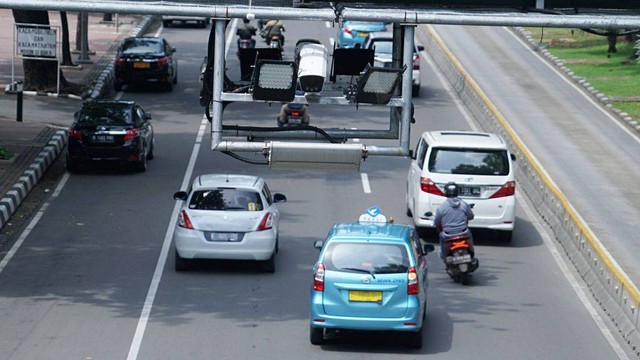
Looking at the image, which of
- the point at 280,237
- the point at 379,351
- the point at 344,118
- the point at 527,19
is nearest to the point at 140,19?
the point at 344,118

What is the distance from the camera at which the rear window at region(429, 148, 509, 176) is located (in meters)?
26.8

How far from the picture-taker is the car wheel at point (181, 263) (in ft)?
79.0

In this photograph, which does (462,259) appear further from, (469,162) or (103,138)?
(103,138)

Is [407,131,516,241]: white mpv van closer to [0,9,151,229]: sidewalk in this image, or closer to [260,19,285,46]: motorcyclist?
[0,9,151,229]: sidewalk

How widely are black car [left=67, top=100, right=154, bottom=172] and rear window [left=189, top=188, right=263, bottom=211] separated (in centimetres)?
819

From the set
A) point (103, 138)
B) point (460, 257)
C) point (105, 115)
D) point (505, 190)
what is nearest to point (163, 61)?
point (105, 115)

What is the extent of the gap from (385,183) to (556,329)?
11607mm

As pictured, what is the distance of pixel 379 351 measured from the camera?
65.1 feet

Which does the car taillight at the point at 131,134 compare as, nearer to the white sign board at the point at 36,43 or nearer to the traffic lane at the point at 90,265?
the traffic lane at the point at 90,265

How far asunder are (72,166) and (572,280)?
42.2 feet

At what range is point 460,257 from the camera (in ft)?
77.9

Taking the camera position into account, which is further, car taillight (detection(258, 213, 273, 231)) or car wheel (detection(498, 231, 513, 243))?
car wheel (detection(498, 231, 513, 243))

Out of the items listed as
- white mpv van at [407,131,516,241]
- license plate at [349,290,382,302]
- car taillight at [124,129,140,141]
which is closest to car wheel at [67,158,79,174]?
car taillight at [124,129,140,141]

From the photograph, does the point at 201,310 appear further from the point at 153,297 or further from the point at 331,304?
the point at 331,304
